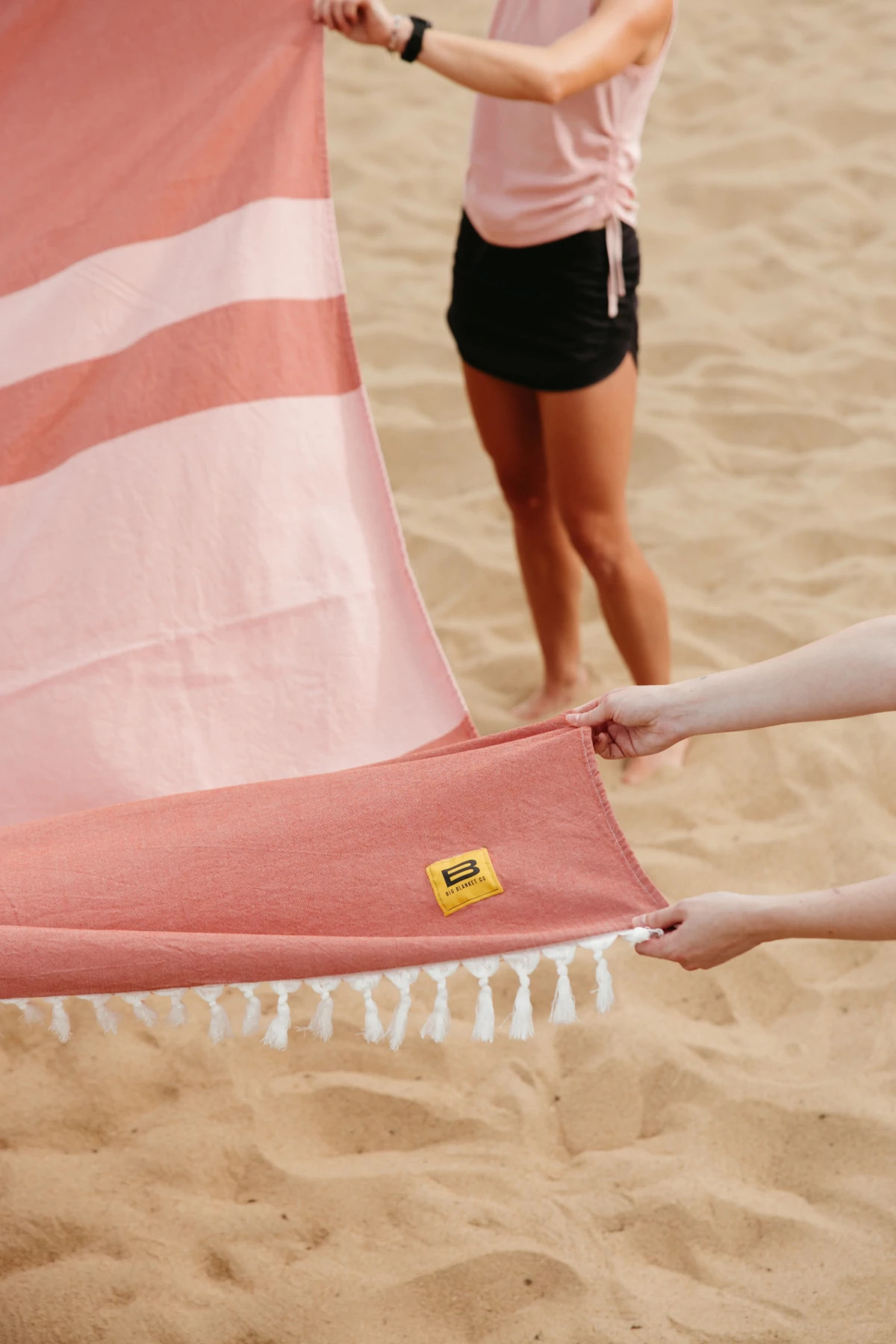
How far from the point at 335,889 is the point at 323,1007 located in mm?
126

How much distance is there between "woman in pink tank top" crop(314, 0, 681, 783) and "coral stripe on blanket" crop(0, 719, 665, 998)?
35.8 inches

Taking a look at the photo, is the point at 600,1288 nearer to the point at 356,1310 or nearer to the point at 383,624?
the point at 356,1310

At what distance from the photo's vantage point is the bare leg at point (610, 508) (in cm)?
232

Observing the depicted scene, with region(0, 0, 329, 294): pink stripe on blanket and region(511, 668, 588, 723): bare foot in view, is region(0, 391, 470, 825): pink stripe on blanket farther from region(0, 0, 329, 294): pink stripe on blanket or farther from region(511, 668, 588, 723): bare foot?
region(511, 668, 588, 723): bare foot

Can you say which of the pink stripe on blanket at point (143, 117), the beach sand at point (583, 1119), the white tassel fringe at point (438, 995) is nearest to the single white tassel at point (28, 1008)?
the white tassel fringe at point (438, 995)

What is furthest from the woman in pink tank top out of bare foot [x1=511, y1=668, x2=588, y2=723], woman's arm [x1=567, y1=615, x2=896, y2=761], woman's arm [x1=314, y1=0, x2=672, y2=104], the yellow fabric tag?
the yellow fabric tag

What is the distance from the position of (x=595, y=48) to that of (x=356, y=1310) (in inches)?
68.5

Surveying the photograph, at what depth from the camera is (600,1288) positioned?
1.73m

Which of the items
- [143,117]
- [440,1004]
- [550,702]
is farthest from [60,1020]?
[550,702]

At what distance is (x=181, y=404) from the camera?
2.01 meters

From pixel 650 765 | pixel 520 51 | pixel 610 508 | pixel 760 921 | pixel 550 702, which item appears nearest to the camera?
pixel 760 921

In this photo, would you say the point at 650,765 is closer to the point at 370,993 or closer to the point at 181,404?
the point at 181,404

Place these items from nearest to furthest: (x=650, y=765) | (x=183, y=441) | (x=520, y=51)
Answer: (x=520, y=51) < (x=183, y=441) < (x=650, y=765)

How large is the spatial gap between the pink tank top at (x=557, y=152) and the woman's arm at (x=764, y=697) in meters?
0.94
